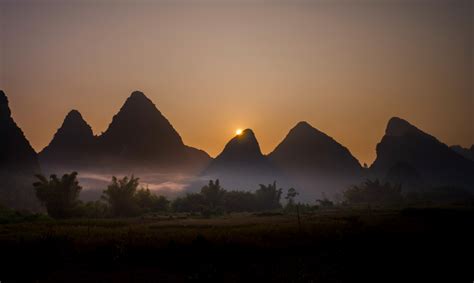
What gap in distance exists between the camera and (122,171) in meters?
153

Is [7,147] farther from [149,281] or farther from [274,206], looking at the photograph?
[149,281]

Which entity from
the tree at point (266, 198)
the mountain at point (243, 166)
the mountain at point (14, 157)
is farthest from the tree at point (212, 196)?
the mountain at point (243, 166)

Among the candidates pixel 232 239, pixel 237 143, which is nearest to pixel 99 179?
pixel 237 143

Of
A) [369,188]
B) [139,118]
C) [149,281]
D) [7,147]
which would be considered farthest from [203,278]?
[139,118]

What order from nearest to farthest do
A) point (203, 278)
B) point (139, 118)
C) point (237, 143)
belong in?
point (203, 278) < point (139, 118) < point (237, 143)

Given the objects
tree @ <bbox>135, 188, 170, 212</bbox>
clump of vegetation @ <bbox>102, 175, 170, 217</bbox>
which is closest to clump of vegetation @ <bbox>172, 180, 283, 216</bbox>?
tree @ <bbox>135, 188, 170, 212</bbox>

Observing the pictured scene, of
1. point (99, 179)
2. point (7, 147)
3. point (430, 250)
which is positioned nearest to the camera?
point (430, 250)

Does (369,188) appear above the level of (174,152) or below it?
below

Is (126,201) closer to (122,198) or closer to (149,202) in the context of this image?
(122,198)

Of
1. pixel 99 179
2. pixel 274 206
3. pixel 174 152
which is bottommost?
pixel 274 206

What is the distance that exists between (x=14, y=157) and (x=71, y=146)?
151 feet

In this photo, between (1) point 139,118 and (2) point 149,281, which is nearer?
(2) point 149,281

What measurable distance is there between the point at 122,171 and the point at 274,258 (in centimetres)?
14064

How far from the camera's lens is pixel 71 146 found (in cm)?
15700
